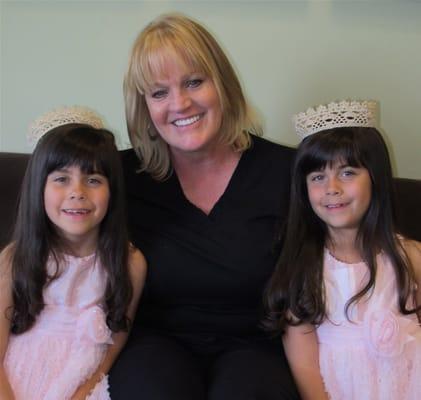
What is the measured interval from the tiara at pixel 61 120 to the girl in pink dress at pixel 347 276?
1.79 ft

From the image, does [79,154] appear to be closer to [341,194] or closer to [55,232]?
[55,232]

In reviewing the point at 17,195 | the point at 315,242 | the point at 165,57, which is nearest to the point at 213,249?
the point at 315,242

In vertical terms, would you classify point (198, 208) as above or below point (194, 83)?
below

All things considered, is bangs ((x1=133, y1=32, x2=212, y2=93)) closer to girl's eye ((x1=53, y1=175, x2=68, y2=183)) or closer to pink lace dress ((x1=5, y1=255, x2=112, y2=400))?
girl's eye ((x1=53, y1=175, x2=68, y2=183))

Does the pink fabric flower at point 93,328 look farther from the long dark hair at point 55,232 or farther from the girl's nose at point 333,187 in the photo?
the girl's nose at point 333,187

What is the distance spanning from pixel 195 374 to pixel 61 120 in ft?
2.30

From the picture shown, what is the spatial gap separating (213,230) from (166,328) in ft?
0.98

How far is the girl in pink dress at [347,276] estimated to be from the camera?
1.26 metres

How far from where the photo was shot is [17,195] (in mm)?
1578

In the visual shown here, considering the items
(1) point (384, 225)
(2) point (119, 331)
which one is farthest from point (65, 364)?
(1) point (384, 225)

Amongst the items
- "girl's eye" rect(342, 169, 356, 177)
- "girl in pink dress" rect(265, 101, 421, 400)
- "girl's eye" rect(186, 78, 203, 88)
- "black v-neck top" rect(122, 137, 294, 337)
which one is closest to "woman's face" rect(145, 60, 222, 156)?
"girl's eye" rect(186, 78, 203, 88)

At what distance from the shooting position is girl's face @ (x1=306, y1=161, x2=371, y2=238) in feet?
4.25

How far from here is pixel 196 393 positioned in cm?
118

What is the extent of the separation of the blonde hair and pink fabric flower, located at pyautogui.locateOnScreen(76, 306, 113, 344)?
406 millimetres
